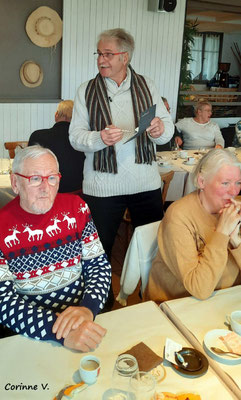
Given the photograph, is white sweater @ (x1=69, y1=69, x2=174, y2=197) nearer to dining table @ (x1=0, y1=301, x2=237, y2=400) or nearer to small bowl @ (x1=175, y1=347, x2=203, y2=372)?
dining table @ (x1=0, y1=301, x2=237, y2=400)

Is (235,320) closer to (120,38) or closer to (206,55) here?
(120,38)

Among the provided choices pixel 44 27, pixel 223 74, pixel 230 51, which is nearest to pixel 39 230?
pixel 44 27

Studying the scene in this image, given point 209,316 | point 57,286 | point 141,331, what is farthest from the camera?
point 57,286

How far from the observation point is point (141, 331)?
152 centimetres

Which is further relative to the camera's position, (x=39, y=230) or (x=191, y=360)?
(x=39, y=230)

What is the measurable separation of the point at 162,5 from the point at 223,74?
2624 mm

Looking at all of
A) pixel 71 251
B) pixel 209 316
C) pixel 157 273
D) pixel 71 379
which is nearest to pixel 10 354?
pixel 71 379

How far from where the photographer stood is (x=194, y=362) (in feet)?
4.49

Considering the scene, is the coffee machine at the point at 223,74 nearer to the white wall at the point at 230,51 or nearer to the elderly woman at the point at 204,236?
the white wall at the point at 230,51

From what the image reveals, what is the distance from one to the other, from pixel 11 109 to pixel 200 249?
14.3 ft

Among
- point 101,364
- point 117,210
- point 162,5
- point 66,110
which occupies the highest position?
point 162,5

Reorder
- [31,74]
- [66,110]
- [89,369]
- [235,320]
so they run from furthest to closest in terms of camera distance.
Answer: [31,74]
[66,110]
[235,320]
[89,369]

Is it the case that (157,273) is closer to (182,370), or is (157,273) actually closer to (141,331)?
(141,331)

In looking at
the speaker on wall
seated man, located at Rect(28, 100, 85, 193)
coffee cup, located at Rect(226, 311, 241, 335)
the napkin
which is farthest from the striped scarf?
the speaker on wall
